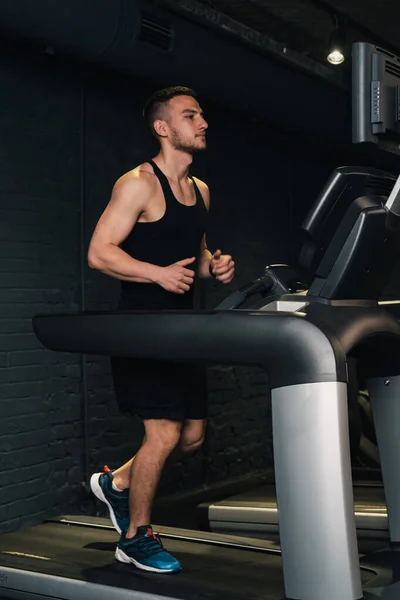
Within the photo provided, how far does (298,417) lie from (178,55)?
2.45 m

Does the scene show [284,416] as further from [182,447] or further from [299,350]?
[182,447]

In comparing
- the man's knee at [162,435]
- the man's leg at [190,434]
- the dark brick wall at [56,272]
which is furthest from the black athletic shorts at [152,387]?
the dark brick wall at [56,272]

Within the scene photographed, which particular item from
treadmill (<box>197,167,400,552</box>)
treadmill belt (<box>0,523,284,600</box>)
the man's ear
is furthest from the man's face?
treadmill belt (<box>0,523,284,600</box>)

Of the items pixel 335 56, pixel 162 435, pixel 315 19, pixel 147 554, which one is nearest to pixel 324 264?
pixel 162 435

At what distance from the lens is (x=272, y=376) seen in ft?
8.14

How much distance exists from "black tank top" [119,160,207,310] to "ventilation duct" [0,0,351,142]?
1.00 metres

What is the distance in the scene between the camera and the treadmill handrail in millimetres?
2412

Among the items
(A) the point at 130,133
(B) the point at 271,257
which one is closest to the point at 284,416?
(A) the point at 130,133

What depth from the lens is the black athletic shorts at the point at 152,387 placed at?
2.85 meters

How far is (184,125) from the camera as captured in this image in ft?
10.2

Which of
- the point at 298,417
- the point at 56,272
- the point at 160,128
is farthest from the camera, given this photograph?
the point at 56,272

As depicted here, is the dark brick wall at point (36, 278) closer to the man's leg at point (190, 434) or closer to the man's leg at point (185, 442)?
the man's leg at point (185, 442)

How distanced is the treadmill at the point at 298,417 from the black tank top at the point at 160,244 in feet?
0.96

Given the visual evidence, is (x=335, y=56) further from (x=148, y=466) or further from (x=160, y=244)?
(x=148, y=466)
